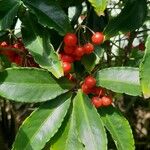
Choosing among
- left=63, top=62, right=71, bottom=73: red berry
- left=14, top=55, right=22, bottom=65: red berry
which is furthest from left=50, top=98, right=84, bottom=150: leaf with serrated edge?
left=14, top=55, right=22, bottom=65: red berry

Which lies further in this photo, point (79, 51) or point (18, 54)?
point (18, 54)

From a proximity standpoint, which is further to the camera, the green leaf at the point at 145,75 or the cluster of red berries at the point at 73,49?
the cluster of red berries at the point at 73,49

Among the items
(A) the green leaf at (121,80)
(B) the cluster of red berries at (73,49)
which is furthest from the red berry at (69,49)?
(A) the green leaf at (121,80)

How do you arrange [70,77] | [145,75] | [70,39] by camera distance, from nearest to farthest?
[145,75]
[70,39]
[70,77]

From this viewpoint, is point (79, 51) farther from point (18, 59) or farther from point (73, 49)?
point (18, 59)

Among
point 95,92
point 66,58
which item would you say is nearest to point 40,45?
point 66,58

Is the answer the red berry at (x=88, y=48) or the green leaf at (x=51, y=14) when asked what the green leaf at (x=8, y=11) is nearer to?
the green leaf at (x=51, y=14)

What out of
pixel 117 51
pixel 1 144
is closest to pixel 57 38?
pixel 117 51

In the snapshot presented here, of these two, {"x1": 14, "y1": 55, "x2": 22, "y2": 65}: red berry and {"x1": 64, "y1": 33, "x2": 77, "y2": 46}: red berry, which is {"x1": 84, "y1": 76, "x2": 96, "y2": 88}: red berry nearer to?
{"x1": 64, "y1": 33, "x2": 77, "y2": 46}: red berry
